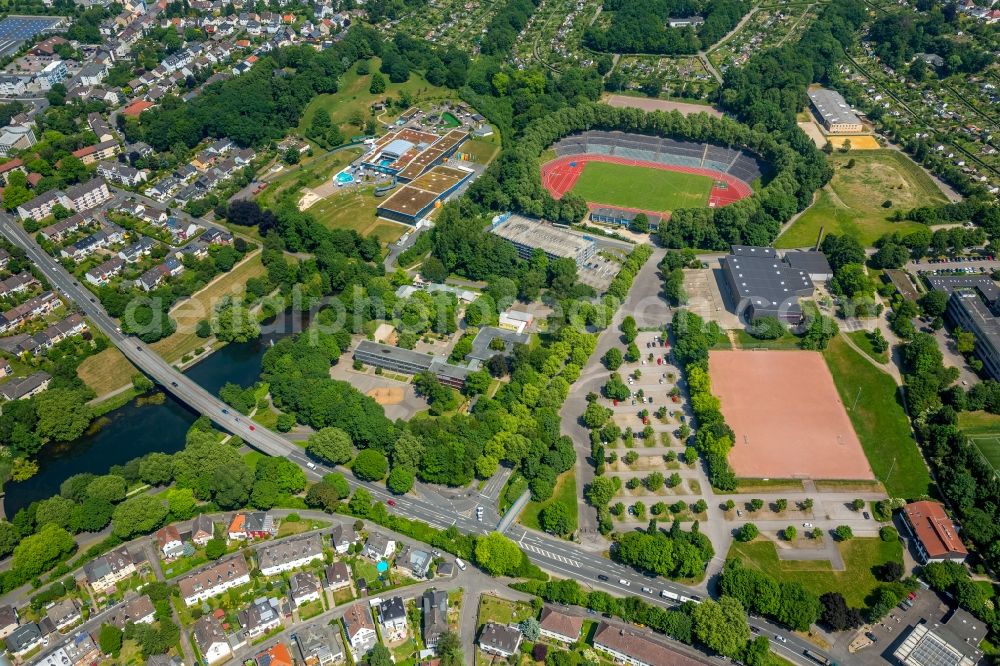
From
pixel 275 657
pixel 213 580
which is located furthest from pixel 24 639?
pixel 275 657

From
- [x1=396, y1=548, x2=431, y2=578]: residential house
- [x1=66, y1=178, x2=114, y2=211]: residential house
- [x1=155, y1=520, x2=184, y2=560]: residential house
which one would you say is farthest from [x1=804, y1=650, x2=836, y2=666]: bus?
[x1=66, y1=178, x2=114, y2=211]: residential house

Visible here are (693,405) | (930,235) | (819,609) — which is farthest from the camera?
(930,235)

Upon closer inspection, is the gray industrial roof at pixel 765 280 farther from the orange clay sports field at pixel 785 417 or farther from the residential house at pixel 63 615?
the residential house at pixel 63 615

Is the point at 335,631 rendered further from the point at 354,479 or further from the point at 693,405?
the point at 693,405

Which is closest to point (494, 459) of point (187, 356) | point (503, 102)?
point (187, 356)

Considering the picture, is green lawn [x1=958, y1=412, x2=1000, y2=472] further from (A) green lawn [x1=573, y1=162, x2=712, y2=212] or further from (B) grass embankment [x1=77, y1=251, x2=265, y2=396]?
(B) grass embankment [x1=77, y1=251, x2=265, y2=396]

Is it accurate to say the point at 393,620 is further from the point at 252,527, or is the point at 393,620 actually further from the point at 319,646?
the point at 252,527
